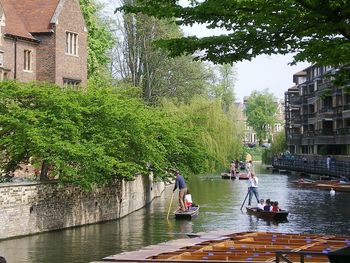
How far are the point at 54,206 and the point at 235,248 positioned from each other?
9.26 metres

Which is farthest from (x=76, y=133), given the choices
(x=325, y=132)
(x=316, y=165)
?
(x=325, y=132)

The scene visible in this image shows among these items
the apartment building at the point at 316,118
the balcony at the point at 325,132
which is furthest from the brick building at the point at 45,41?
the balcony at the point at 325,132

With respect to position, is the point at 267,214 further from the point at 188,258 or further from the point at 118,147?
the point at 188,258

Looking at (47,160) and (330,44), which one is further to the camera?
(47,160)

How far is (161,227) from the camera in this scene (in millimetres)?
25391

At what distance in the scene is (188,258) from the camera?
50.2 feet

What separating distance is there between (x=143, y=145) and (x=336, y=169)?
3356cm

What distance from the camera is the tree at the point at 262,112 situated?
122125mm

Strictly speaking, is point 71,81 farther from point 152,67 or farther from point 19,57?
point 152,67

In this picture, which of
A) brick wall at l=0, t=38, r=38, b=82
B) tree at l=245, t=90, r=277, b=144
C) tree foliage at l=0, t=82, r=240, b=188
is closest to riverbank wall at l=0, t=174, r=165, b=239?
tree foliage at l=0, t=82, r=240, b=188

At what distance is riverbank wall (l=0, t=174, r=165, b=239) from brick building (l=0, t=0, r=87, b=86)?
9.58 metres

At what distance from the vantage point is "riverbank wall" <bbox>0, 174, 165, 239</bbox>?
860 inches

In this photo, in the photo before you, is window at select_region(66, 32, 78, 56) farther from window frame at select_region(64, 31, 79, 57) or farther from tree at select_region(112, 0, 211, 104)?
tree at select_region(112, 0, 211, 104)

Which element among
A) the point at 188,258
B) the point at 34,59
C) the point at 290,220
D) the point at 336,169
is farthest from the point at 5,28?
the point at 336,169
